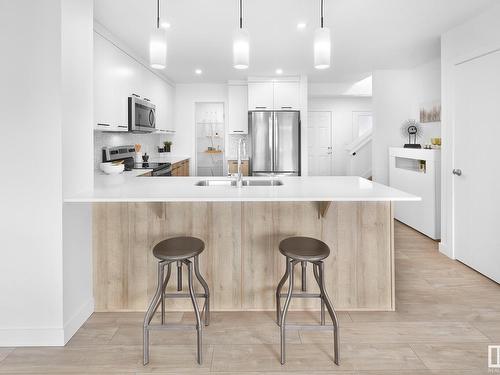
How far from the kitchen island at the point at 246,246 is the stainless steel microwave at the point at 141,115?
2.15m

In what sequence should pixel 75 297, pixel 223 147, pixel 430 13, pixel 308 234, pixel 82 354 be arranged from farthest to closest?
pixel 223 147, pixel 430 13, pixel 308 234, pixel 75 297, pixel 82 354

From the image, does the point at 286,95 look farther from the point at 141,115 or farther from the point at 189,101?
the point at 141,115

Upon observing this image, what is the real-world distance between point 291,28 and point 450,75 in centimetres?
172

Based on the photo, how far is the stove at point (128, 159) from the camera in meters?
4.59

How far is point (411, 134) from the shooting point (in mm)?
5848

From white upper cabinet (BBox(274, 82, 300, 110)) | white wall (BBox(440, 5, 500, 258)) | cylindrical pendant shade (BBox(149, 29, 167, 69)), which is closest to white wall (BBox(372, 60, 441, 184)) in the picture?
white upper cabinet (BBox(274, 82, 300, 110))

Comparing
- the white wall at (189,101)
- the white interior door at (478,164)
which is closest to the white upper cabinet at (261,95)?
the white wall at (189,101)

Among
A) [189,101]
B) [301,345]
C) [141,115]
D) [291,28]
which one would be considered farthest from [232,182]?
[189,101]

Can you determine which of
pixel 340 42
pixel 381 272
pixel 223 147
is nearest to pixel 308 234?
pixel 381 272

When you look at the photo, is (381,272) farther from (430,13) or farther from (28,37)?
(28,37)

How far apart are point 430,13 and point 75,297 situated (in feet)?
12.4

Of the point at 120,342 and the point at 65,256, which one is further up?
the point at 65,256

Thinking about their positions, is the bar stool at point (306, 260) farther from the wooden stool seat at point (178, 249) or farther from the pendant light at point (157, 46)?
the pendant light at point (157, 46)

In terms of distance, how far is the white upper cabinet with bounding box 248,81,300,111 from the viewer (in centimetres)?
655
